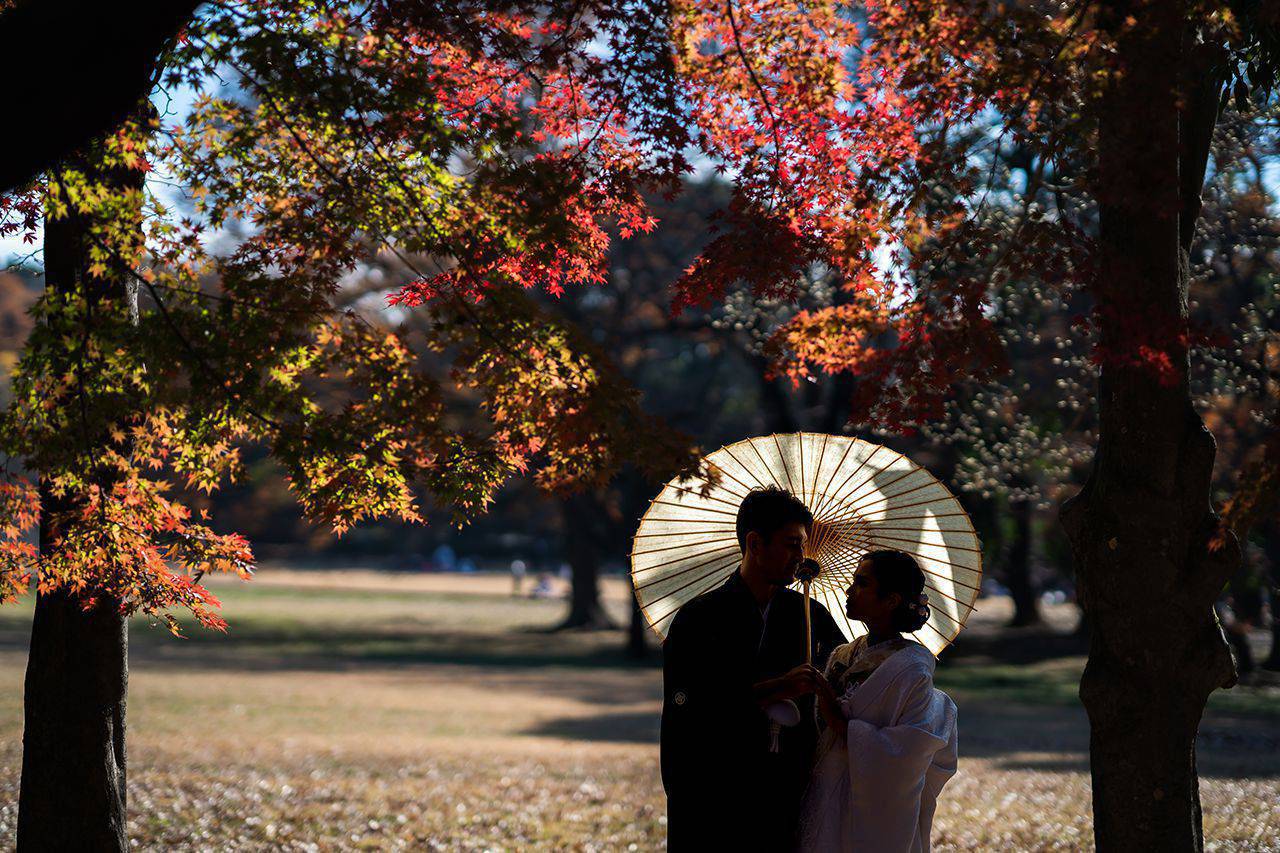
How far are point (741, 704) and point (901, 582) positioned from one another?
2.00ft

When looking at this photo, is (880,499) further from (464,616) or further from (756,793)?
(464,616)

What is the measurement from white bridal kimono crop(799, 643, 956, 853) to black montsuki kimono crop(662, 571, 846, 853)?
107mm

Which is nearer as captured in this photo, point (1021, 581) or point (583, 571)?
point (1021, 581)

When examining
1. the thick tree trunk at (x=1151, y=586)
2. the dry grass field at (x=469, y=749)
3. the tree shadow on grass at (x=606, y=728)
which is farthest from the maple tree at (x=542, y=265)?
the tree shadow on grass at (x=606, y=728)

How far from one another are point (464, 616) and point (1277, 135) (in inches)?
1119

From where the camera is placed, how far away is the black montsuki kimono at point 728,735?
3779 mm

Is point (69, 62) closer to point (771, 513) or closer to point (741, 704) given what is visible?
point (771, 513)

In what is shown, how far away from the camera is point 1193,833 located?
5.28 m

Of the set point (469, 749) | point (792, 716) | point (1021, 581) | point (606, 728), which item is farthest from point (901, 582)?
point (1021, 581)

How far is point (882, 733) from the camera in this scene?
3652 millimetres

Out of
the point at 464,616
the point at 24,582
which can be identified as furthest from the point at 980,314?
the point at 464,616

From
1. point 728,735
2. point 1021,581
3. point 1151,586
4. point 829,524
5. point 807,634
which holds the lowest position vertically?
point 1021,581

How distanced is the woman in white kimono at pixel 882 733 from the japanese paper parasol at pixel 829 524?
79cm

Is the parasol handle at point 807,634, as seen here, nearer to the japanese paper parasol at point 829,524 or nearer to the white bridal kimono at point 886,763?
the white bridal kimono at point 886,763
